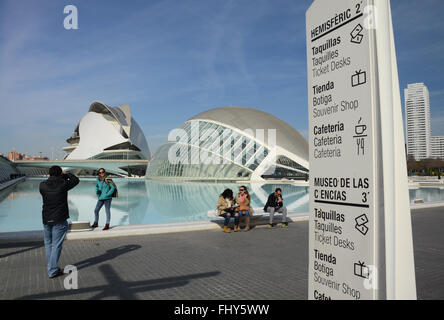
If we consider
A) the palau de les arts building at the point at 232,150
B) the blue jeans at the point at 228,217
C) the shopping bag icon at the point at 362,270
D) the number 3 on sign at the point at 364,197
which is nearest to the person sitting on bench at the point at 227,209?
the blue jeans at the point at 228,217

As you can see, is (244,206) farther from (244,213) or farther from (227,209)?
(227,209)

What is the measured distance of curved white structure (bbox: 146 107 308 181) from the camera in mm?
35500

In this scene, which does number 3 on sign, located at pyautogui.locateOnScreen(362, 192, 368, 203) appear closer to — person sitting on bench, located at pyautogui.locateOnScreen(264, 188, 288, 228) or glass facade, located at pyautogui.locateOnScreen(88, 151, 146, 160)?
person sitting on bench, located at pyautogui.locateOnScreen(264, 188, 288, 228)

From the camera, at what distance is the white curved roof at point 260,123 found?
37625 millimetres

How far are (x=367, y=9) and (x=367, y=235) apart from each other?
126cm

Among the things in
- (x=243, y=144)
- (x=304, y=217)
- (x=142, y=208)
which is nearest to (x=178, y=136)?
(x=243, y=144)

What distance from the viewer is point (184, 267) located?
4.94 metres

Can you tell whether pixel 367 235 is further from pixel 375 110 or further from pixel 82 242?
pixel 82 242

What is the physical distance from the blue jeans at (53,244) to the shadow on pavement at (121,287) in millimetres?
625

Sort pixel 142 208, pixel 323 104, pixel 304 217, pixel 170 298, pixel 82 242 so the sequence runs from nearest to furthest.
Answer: pixel 323 104 → pixel 170 298 → pixel 82 242 → pixel 304 217 → pixel 142 208

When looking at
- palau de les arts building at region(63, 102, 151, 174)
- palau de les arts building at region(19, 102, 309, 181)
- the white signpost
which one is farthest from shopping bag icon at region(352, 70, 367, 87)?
palau de les arts building at region(63, 102, 151, 174)

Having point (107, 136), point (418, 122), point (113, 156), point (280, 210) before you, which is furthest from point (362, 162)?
point (418, 122)

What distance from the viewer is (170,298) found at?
145 inches
